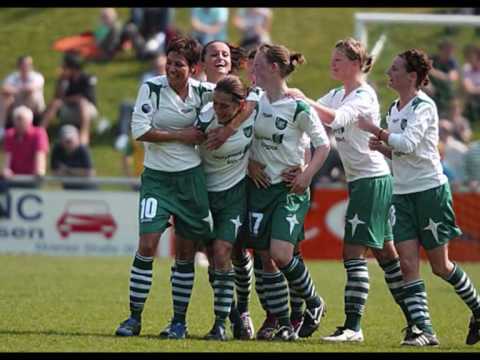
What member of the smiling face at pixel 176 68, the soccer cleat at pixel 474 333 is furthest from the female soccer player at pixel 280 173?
the soccer cleat at pixel 474 333

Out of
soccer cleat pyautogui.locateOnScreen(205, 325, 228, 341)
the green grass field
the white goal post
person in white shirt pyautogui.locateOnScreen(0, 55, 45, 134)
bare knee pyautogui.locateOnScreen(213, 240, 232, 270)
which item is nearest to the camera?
the green grass field

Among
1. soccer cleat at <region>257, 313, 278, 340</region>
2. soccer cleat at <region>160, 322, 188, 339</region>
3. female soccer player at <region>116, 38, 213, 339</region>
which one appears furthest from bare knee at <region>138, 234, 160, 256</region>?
soccer cleat at <region>257, 313, 278, 340</region>

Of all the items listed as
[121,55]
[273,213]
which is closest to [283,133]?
[273,213]

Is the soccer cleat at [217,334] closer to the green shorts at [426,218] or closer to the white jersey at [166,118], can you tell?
the white jersey at [166,118]

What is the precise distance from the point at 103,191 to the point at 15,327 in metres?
8.99

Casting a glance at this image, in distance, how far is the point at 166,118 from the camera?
9.83 metres

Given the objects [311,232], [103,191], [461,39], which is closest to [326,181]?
[311,232]

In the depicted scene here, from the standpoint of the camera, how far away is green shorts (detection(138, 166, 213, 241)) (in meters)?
9.77

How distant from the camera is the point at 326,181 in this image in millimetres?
19375

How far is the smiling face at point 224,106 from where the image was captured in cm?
958

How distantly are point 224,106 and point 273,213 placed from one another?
963 millimetres

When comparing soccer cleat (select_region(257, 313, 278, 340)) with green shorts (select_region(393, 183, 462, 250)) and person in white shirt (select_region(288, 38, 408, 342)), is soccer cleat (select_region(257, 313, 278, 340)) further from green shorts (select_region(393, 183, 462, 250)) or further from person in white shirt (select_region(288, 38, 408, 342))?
green shorts (select_region(393, 183, 462, 250))

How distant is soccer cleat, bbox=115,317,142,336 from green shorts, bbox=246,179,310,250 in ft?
3.74

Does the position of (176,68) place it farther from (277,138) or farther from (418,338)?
(418,338)
